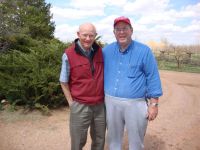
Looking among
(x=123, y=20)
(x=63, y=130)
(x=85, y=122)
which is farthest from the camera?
(x=63, y=130)

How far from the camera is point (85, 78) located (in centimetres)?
390

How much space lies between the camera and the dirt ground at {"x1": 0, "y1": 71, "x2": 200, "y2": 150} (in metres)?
5.79

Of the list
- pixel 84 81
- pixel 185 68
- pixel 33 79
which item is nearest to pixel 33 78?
pixel 33 79

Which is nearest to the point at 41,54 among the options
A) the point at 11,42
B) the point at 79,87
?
the point at 11,42

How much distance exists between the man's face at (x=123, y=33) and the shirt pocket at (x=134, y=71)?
28 cm

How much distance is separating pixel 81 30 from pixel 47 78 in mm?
3798

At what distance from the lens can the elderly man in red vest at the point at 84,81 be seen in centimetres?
386

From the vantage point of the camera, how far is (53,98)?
740 cm

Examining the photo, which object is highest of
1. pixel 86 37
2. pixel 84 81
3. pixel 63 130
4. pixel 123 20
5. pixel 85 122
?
pixel 123 20

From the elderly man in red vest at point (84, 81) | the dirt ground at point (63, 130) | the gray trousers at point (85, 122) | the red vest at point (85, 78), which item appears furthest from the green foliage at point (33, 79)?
the red vest at point (85, 78)

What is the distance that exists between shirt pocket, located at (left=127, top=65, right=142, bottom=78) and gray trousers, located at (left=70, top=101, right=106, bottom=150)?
Answer: 1.94 ft

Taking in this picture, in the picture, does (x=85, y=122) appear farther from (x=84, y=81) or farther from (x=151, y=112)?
(x=151, y=112)

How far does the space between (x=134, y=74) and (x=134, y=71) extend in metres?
0.03

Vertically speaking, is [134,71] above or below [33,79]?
above
